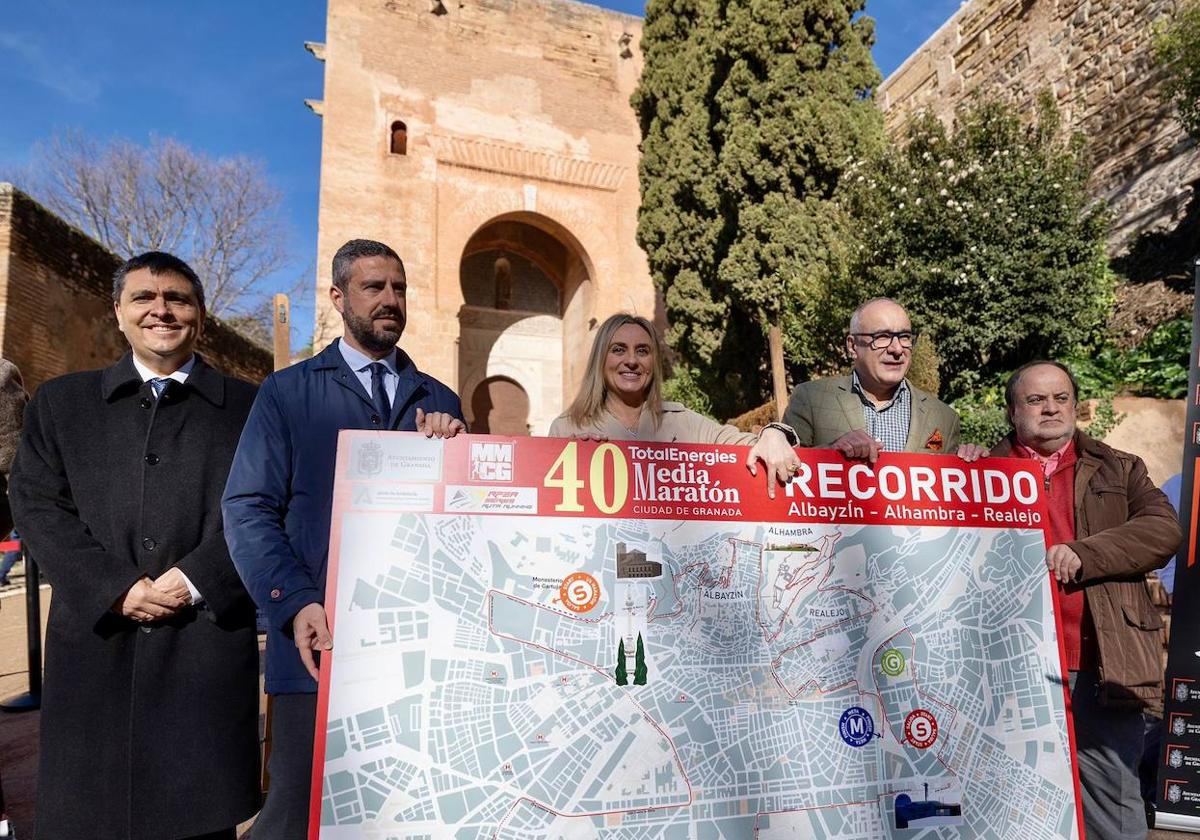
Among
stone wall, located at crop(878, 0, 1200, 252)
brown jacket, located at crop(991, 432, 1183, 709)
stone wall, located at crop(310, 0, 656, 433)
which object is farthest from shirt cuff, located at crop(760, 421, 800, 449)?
stone wall, located at crop(310, 0, 656, 433)

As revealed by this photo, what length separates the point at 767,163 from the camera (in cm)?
1046

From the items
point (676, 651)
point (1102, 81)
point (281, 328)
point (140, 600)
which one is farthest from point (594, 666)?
point (1102, 81)

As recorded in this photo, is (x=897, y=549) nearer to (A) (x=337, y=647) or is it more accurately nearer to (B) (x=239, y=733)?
(A) (x=337, y=647)

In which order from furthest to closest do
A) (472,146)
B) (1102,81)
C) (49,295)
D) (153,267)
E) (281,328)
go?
(472,146), (1102,81), (49,295), (281,328), (153,267)

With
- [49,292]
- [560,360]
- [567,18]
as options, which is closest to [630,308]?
[560,360]

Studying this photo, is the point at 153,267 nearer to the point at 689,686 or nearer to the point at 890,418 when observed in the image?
the point at 689,686

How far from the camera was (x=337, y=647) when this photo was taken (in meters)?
1.77

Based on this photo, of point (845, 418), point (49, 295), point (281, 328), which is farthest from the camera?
point (49, 295)

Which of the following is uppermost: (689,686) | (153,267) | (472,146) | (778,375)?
(472,146)

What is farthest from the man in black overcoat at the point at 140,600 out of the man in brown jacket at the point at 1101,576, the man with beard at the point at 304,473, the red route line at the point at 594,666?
the man in brown jacket at the point at 1101,576

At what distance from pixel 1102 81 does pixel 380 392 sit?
14033 mm

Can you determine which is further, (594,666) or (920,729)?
(920,729)

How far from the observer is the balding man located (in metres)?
2.57

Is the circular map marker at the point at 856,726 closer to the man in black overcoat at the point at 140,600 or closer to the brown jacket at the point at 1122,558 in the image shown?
the brown jacket at the point at 1122,558
